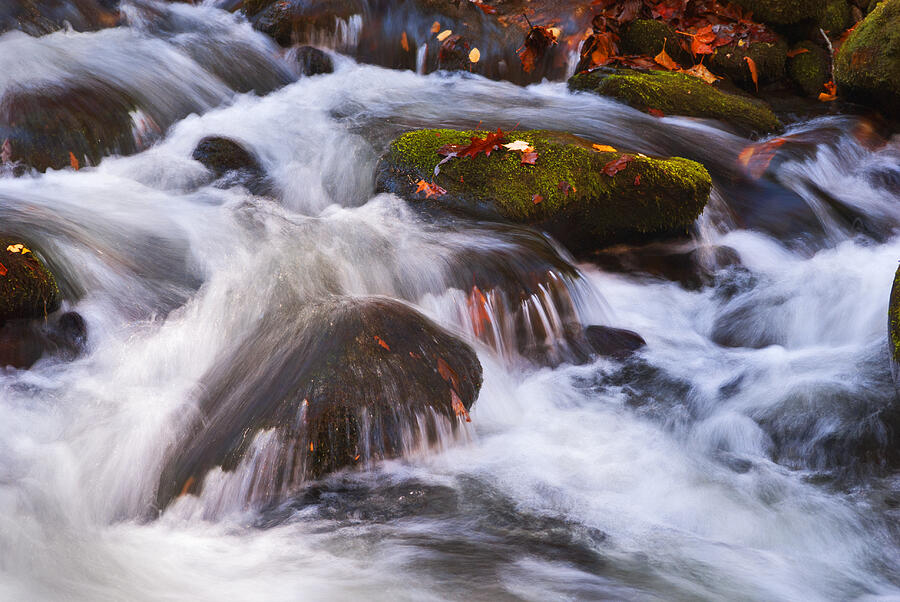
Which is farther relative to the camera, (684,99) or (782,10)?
(782,10)

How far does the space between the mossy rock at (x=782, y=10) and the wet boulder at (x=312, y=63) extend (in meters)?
4.39

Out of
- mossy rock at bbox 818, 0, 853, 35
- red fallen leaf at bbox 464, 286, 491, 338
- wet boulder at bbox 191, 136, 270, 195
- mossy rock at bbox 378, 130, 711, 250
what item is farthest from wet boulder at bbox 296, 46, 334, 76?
mossy rock at bbox 818, 0, 853, 35

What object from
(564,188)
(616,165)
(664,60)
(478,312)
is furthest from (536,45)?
(478,312)

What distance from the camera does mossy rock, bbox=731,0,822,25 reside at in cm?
854

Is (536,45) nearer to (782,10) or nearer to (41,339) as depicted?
(782,10)

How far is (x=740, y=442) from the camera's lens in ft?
13.4

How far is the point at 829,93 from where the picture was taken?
27.7 feet

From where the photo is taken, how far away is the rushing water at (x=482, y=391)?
315 cm

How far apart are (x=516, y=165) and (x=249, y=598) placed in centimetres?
345

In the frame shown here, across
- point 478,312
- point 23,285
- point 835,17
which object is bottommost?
point 478,312

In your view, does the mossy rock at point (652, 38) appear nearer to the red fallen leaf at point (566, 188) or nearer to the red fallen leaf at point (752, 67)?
the red fallen leaf at point (752, 67)

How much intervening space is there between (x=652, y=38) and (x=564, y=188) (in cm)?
381

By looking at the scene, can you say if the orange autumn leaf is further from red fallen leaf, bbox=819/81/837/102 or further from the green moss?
the green moss

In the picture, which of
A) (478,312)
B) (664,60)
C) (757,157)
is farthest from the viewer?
(664,60)
